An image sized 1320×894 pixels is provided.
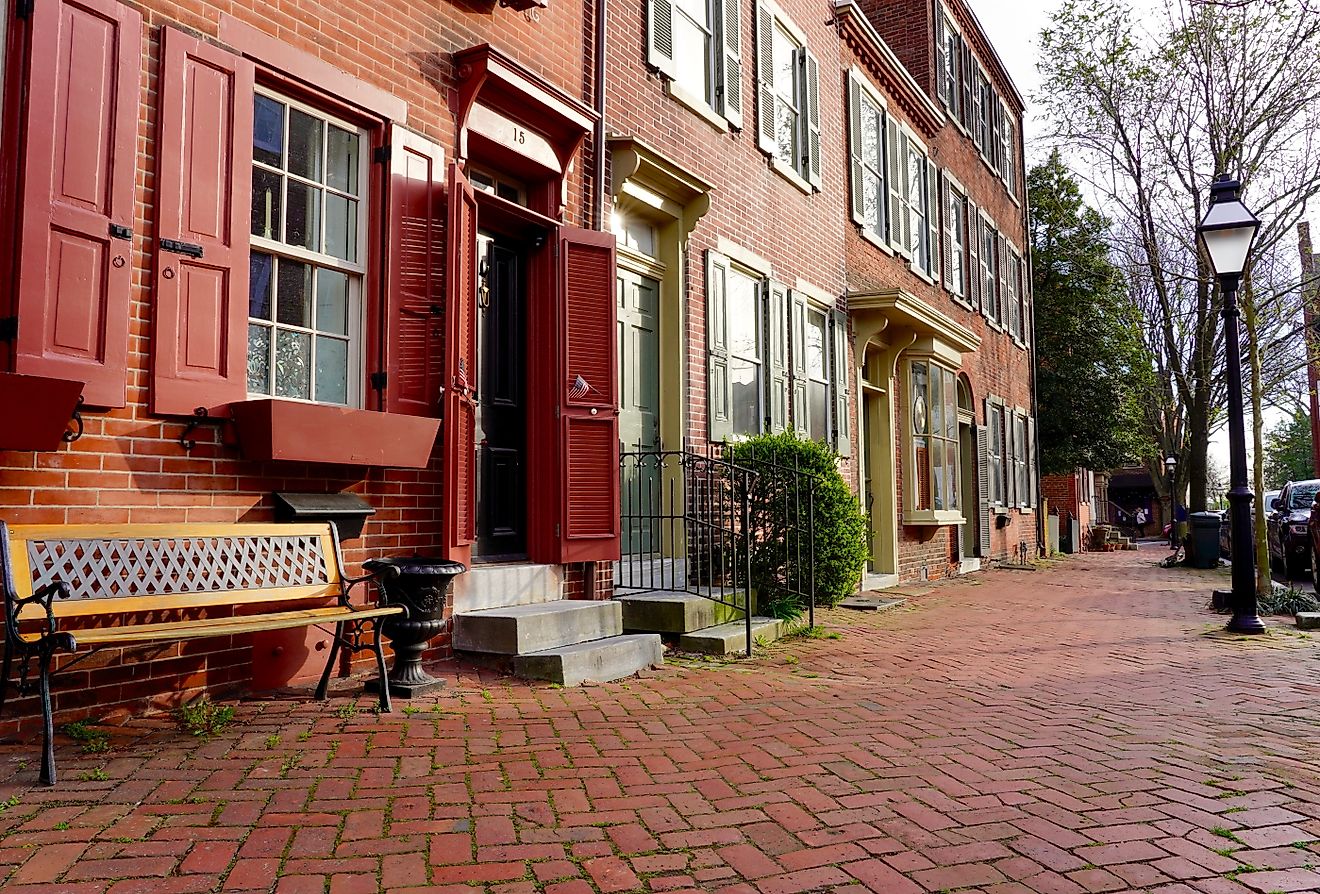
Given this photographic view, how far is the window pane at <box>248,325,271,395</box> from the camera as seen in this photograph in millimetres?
4746

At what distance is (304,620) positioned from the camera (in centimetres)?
409

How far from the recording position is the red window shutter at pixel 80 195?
148 inches

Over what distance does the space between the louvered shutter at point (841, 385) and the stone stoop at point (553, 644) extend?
5.78m

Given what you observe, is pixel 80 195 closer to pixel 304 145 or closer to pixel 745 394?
pixel 304 145

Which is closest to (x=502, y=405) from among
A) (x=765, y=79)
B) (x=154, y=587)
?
(x=154, y=587)

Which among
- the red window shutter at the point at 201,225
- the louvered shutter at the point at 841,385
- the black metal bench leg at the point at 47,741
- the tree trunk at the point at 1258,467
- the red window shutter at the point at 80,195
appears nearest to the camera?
the black metal bench leg at the point at 47,741

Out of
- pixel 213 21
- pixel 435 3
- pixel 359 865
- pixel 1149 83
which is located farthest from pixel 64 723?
pixel 1149 83

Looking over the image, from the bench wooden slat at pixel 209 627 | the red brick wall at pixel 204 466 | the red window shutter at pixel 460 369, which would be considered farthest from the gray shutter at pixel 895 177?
the bench wooden slat at pixel 209 627

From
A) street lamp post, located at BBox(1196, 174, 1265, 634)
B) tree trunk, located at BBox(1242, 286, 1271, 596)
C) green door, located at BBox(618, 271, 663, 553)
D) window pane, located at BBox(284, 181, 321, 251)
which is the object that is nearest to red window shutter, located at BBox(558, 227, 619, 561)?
green door, located at BBox(618, 271, 663, 553)

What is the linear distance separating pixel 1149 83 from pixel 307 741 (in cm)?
1728

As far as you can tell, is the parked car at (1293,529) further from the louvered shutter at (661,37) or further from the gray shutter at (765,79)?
the louvered shutter at (661,37)

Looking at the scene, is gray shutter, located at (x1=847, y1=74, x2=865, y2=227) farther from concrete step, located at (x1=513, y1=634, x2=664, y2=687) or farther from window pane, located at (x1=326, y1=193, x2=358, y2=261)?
window pane, located at (x1=326, y1=193, x2=358, y2=261)

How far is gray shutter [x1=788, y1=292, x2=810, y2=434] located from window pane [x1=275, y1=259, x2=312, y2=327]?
19.9 feet

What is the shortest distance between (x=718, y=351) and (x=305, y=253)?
4.50 metres
